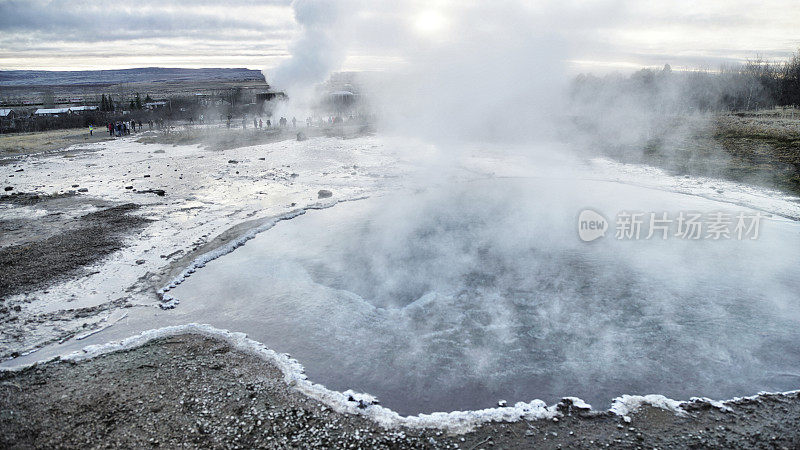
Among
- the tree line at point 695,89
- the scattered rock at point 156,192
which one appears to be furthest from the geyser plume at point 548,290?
the tree line at point 695,89

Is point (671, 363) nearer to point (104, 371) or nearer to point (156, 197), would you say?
point (104, 371)

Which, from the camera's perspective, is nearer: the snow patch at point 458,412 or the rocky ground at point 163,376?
the rocky ground at point 163,376

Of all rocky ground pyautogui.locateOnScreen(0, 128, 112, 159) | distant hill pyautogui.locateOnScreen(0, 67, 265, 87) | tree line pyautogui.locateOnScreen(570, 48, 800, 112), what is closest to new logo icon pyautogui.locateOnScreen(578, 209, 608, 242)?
tree line pyautogui.locateOnScreen(570, 48, 800, 112)

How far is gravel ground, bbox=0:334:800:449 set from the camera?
13.6 feet

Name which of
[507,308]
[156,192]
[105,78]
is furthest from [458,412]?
[105,78]

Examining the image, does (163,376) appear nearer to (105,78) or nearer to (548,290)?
(548,290)

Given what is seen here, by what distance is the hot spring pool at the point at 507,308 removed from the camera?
5.09 m

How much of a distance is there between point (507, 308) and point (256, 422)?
3648 millimetres

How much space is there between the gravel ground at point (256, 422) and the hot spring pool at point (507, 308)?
396mm

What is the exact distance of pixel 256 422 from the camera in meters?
4.36

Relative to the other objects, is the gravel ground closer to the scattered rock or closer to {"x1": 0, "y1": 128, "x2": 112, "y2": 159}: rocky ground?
Result: the scattered rock

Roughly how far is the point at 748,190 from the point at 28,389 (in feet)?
51.9

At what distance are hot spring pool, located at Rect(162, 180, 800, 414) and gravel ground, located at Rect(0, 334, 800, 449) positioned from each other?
1.30 ft

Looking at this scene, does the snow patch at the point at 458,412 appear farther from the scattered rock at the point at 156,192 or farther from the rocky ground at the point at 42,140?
the rocky ground at the point at 42,140
